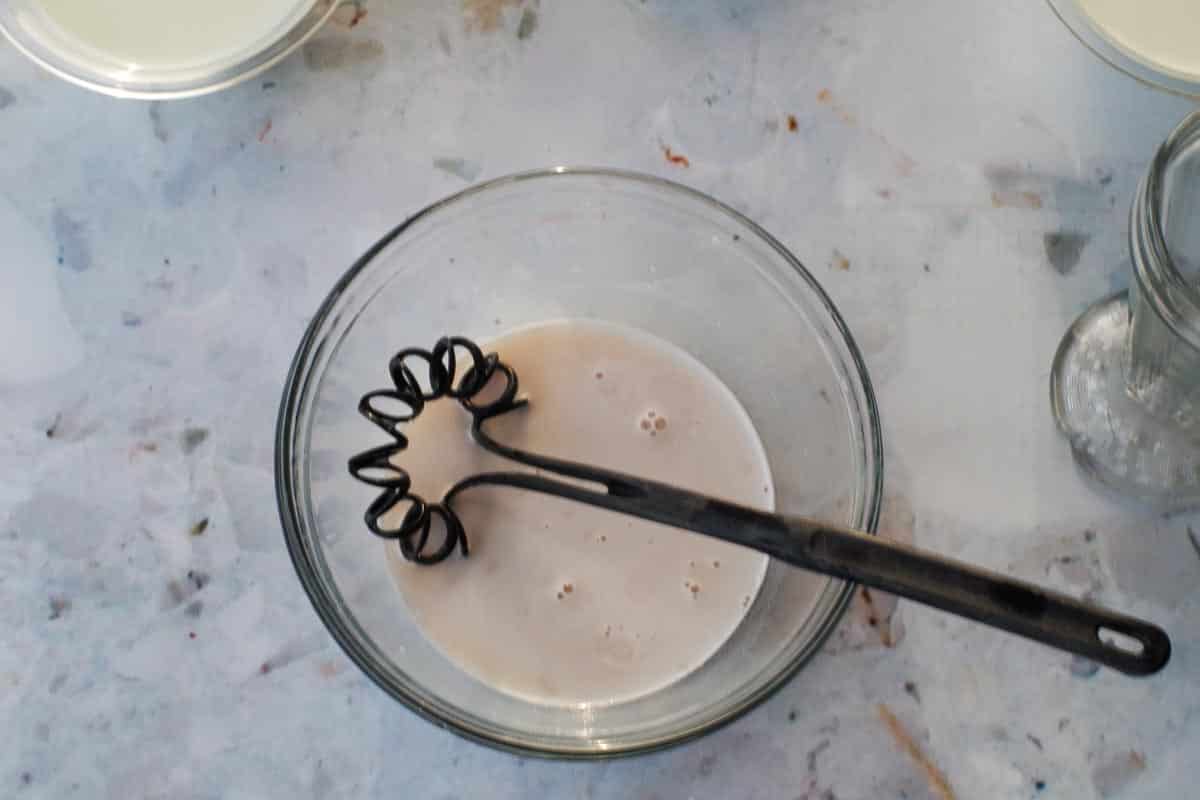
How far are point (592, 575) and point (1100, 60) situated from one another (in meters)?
0.48

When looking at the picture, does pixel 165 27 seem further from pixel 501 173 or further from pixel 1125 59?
pixel 1125 59

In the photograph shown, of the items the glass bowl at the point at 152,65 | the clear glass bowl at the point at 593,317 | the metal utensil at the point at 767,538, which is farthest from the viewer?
the glass bowl at the point at 152,65

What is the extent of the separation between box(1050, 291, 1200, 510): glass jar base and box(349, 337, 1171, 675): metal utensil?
107 millimetres

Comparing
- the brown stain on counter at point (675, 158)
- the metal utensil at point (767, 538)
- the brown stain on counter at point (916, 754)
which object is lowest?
the brown stain on counter at point (916, 754)

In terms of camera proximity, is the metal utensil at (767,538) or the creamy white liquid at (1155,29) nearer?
the metal utensil at (767,538)

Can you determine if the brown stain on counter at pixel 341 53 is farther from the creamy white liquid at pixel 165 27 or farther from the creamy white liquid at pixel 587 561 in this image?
the creamy white liquid at pixel 587 561

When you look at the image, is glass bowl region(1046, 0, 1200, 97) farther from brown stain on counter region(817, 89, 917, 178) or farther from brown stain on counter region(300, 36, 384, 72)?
brown stain on counter region(300, 36, 384, 72)

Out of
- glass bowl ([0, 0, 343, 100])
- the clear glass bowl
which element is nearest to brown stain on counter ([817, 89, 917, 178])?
the clear glass bowl

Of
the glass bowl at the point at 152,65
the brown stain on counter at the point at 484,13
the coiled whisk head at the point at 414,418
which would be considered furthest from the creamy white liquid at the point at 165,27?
the coiled whisk head at the point at 414,418

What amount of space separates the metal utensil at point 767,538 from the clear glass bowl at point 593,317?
46 mm

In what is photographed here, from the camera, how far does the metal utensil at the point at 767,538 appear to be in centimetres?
51

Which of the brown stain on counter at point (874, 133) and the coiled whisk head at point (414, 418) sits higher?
the brown stain on counter at point (874, 133)

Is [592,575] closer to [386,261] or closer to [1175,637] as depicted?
[386,261]

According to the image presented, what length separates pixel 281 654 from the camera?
0.70 meters
